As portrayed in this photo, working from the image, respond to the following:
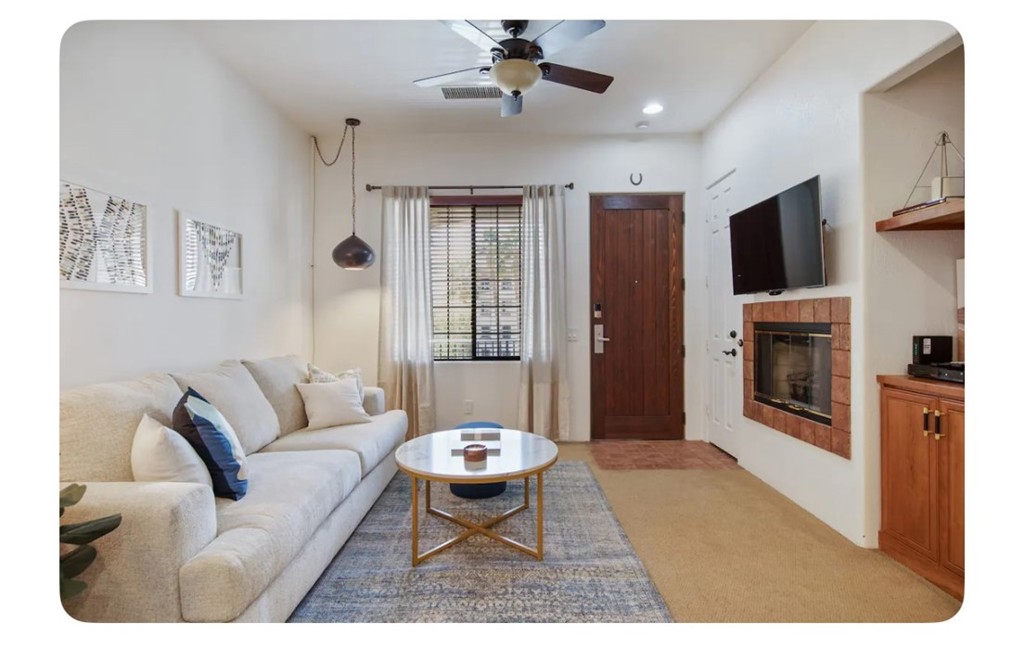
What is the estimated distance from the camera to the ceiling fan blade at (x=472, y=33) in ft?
6.97

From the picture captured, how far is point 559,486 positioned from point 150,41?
3.30 m

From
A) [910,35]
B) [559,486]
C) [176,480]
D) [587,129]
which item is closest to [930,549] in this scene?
[559,486]

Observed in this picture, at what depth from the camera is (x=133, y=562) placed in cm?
130

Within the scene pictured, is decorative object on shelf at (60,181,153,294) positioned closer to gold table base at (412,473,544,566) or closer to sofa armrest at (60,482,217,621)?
sofa armrest at (60,482,217,621)

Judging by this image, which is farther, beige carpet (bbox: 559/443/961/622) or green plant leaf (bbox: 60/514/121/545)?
beige carpet (bbox: 559/443/961/622)

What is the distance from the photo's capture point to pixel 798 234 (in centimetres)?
260

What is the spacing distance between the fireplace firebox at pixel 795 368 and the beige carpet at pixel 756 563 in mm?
595

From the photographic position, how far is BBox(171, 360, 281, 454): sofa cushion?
2.24 m

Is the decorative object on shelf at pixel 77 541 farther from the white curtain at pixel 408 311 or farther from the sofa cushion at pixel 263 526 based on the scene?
the white curtain at pixel 408 311

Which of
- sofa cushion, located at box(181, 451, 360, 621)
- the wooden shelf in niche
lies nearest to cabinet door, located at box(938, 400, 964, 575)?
the wooden shelf in niche

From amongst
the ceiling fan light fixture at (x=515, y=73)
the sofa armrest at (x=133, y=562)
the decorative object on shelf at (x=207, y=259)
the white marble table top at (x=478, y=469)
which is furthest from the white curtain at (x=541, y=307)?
the sofa armrest at (x=133, y=562)

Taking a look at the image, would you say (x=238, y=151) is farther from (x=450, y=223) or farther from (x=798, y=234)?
(x=798, y=234)

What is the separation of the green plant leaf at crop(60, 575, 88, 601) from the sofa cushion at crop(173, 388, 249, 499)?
0.50 meters

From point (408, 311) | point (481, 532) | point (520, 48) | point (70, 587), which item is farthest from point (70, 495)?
point (408, 311)
